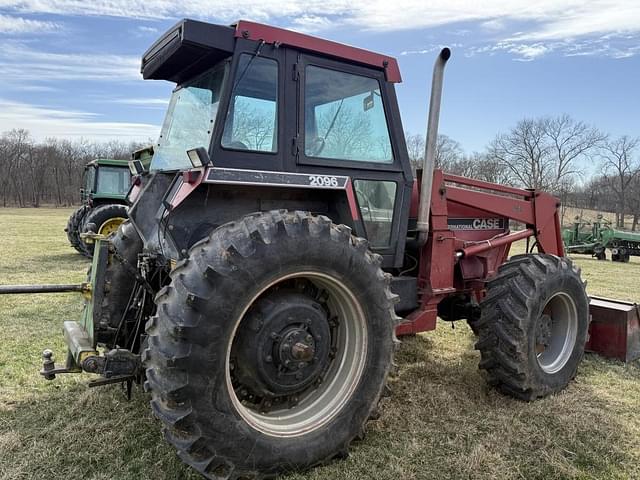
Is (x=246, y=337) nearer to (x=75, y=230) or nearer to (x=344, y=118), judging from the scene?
(x=344, y=118)

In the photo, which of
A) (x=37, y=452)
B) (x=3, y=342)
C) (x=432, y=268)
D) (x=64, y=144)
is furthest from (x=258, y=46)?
(x=64, y=144)

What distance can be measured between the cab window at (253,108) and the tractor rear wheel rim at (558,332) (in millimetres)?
2829

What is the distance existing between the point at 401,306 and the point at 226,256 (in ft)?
6.39

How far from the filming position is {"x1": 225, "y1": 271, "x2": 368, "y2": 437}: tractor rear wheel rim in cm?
302

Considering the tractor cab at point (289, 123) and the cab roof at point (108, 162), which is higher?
the cab roof at point (108, 162)

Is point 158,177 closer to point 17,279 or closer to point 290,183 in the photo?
point 290,183

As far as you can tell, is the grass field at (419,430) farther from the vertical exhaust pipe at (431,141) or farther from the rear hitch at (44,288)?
the vertical exhaust pipe at (431,141)

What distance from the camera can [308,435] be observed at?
117 inches

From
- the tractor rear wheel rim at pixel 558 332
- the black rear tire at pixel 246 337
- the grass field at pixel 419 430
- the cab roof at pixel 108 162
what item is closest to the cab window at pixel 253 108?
the black rear tire at pixel 246 337

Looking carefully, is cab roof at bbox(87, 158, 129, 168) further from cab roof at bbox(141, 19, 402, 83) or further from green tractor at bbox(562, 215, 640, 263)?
green tractor at bbox(562, 215, 640, 263)

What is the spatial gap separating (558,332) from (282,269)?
3.05 meters

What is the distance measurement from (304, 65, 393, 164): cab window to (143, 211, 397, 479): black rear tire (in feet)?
2.57

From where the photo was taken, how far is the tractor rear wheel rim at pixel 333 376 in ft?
9.91

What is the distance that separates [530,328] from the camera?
402 cm
